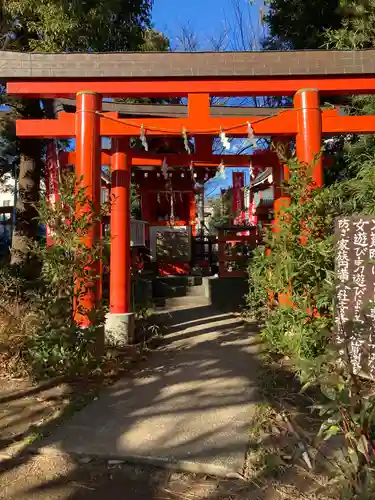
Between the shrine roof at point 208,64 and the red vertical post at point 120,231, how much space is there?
191 centimetres

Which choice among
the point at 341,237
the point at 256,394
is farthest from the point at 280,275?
the point at 256,394

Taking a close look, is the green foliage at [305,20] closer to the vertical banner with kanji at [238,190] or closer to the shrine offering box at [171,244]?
the vertical banner with kanji at [238,190]

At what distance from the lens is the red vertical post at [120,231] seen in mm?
7141

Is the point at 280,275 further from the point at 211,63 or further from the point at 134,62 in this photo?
the point at 134,62

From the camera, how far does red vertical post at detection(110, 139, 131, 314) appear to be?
7.14 m

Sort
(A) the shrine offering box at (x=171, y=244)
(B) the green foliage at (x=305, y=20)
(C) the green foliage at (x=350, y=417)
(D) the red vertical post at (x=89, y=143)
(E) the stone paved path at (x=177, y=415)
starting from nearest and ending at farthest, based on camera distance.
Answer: (C) the green foliage at (x=350, y=417) < (E) the stone paved path at (x=177, y=415) < (D) the red vertical post at (x=89, y=143) < (B) the green foliage at (x=305, y=20) < (A) the shrine offering box at (x=171, y=244)

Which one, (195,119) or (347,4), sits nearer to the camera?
(195,119)

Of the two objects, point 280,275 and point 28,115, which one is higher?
point 28,115

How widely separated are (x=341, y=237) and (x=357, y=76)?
269cm

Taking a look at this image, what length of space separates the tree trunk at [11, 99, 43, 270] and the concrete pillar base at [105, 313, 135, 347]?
477 centimetres

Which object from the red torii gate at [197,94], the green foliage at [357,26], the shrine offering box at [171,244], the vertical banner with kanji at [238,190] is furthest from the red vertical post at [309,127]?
the vertical banner with kanji at [238,190]

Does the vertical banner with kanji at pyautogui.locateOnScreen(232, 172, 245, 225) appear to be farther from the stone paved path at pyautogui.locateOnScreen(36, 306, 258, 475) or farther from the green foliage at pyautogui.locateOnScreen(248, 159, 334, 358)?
the green foliage at pyautogui.locateOnScreen(248, 159, 334, 358)

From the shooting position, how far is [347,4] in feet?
29.0

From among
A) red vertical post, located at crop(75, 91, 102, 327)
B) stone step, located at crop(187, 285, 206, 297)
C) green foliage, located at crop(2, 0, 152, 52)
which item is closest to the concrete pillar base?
red vertical post, located at crop(75, 91, 102, 327)
